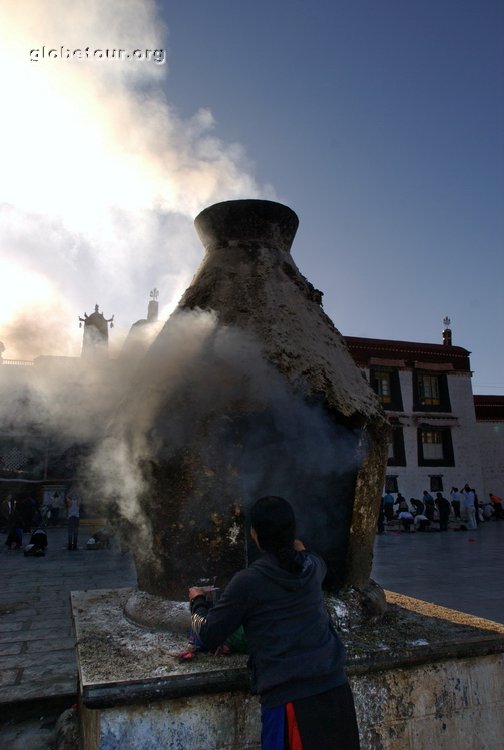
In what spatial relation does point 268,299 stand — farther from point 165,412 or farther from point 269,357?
point 165,412

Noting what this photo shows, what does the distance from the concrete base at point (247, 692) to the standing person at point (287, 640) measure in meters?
0.31

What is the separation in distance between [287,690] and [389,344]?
23.4m

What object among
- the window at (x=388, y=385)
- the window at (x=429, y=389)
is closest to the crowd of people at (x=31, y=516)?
the window at (x=388, y=385)

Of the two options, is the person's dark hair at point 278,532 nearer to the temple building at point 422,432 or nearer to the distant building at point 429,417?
the temple building at point 422,432

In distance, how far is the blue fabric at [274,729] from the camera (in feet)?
5.22

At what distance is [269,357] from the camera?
2.76 metres

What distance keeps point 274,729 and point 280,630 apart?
28 centimetres

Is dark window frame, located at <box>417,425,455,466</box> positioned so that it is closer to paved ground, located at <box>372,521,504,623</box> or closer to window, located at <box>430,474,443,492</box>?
window, located at <box>430,474,443,492</box>

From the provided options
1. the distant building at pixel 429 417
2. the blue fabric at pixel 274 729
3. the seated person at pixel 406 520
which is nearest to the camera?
the blue fabric at pixel 274 729

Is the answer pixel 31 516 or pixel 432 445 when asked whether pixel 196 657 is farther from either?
pixel 432 445

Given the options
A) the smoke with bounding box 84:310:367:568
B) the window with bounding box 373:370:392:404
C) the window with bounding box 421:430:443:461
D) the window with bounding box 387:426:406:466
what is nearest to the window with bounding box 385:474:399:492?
the window with bounding box 387:426:406:466

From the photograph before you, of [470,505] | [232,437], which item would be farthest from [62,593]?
[470,505]

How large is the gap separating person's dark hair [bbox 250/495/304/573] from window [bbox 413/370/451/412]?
23.2 meters

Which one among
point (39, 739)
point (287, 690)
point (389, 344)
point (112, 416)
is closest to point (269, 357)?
point (112, 416)
